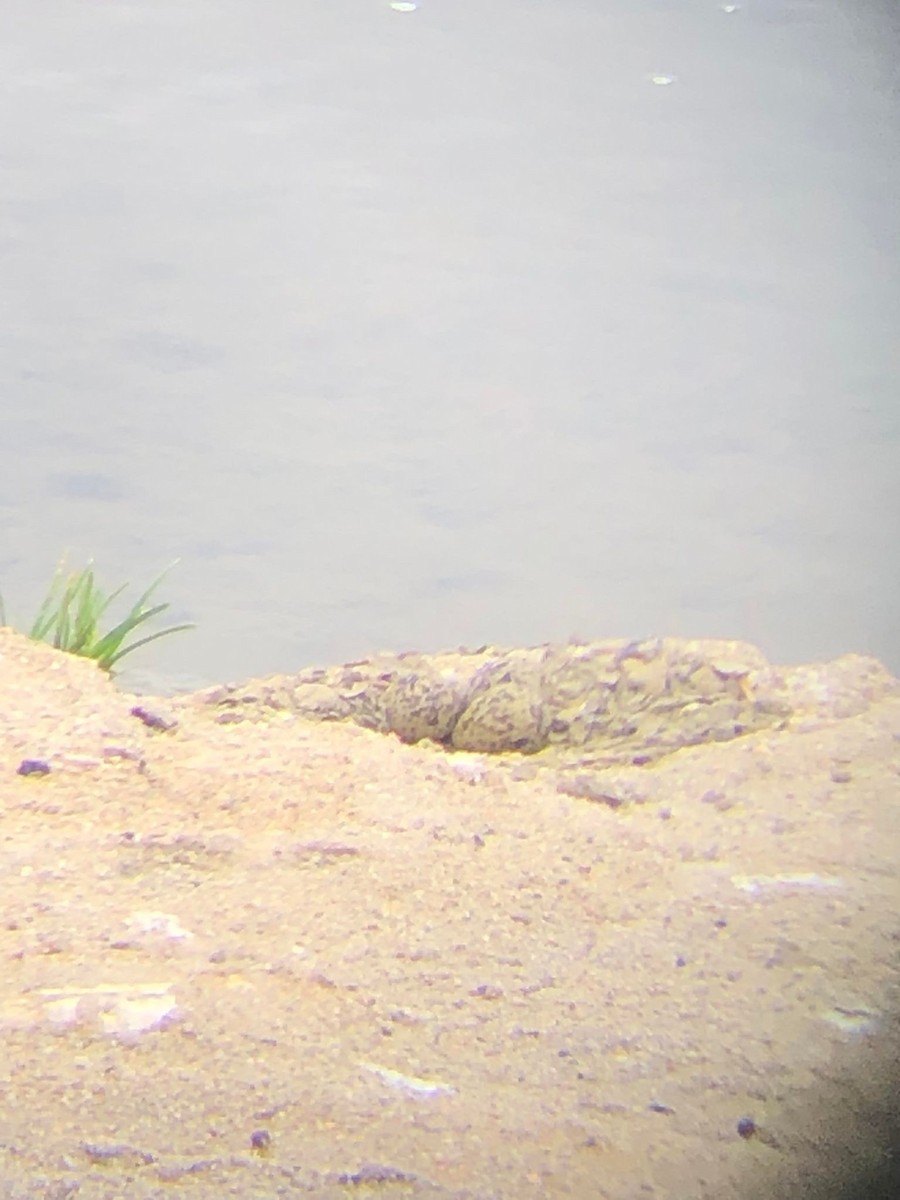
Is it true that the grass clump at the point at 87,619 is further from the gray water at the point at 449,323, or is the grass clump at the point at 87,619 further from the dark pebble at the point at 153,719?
the dark pebble at the point at 153,719

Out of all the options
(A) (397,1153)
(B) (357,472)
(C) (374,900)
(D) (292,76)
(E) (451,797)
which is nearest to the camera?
(A) (397,1153)

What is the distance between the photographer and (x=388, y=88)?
2.47m

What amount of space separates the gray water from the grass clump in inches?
2.6

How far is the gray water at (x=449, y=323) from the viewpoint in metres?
2.42

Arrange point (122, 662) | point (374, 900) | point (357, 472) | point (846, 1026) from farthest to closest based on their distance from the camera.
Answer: point (357, 472) < point (122, 662) < point (374, 900) < point (846, 1026)

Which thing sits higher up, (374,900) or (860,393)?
(860,393)

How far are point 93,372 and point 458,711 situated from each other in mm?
1200

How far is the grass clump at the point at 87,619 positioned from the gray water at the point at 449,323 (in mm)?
66

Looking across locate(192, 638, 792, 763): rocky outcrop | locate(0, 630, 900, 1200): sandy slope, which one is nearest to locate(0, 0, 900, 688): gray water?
locate(192, 638, 792, 763): rocky outcrop

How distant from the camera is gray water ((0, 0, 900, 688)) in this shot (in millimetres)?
2422

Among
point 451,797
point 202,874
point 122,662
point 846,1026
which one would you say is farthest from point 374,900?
point 122,662

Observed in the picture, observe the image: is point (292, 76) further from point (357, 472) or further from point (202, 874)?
point (202, 874)

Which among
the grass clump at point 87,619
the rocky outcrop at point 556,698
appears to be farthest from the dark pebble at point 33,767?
the grass clump at point 87,619

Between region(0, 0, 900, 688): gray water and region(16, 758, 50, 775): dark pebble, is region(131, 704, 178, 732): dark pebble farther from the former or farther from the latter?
region(0, 0, 900, 688): gray water
